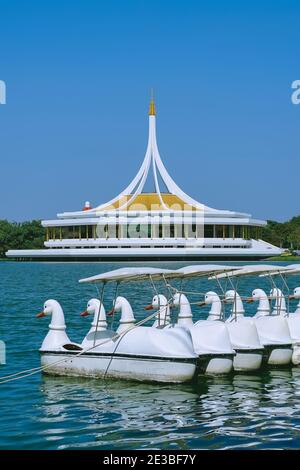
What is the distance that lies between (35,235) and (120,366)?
317 feet

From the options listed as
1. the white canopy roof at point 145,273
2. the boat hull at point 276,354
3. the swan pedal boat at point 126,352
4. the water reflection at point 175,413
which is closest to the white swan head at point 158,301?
the white canopy roof at point 145,273

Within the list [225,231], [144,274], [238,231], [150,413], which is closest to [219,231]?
[225,231]

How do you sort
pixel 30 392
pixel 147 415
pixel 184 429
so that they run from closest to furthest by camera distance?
pixel 184 429 < pixel 147 415 < pixel 30 392

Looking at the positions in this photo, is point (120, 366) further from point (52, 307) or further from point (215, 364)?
point (52, 307)

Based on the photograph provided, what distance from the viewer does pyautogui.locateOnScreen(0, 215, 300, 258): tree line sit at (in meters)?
106

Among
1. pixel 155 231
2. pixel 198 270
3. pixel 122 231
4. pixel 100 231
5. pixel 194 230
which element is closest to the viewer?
pixel 198 270

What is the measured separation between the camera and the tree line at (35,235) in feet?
349

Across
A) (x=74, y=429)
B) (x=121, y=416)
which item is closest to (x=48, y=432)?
(x=74, y=429)

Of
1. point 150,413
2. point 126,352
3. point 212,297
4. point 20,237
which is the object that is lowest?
point 150,413

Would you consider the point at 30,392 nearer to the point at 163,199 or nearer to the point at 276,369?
the point at 276,369

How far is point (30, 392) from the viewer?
46.4 ft

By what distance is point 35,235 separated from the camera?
110m

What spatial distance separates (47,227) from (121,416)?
278 feet

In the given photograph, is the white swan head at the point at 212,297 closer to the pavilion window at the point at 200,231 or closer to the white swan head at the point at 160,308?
the white swan head at the point at 160,308
